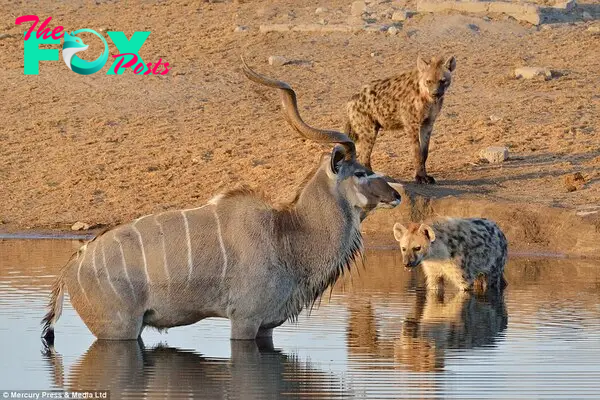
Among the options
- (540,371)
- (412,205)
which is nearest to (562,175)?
(412,205)

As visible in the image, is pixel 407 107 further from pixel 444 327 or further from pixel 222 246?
pixel 222 246

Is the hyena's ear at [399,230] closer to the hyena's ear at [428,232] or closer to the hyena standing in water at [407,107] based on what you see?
the hyena's ear at [428,232]

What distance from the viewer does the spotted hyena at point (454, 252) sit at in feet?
44.9

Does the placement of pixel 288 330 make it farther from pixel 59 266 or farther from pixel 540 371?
pixel 59 266

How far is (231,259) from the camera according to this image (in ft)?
33.9

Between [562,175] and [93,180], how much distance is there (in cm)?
592

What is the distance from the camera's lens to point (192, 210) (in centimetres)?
1059

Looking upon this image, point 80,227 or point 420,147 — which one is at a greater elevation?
point 420,147

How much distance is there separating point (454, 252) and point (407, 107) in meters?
3.55

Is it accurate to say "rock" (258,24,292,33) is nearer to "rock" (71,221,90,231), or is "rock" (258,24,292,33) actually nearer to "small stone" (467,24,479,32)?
"small stone" (467,24,479,32)

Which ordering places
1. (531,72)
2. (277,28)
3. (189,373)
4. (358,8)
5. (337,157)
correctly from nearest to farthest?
(189,373) → (337,157) → (531,72) → (277,28) → (358,8)

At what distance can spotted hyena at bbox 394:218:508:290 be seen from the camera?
13.7 metres

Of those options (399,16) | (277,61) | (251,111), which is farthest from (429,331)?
(399,16)

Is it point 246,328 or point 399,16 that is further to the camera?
point 399,16
